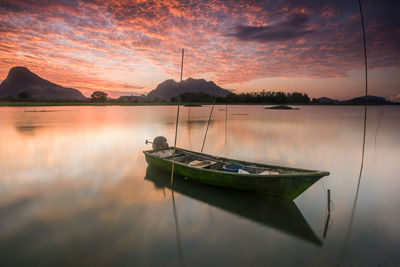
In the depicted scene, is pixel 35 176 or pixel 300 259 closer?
pixel 300 259

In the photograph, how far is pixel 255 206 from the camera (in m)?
8.12

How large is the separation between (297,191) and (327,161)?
9738 mm

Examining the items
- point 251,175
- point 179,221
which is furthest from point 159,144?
point 251,175

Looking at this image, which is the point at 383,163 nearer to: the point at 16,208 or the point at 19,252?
the point at 19,252

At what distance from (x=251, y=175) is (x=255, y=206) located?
1.31 metres

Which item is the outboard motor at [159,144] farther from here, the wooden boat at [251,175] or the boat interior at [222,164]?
the wooden boat at [251,175]

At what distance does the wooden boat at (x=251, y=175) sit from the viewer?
7.46 m

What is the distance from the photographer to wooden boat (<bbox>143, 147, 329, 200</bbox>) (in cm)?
746

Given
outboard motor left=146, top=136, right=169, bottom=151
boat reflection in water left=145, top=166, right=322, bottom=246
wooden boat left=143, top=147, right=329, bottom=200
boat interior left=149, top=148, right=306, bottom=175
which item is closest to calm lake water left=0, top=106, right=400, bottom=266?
boat reflection in water left=145, top=166, right=322, bottom=246

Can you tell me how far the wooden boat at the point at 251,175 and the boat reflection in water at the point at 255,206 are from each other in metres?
0.40

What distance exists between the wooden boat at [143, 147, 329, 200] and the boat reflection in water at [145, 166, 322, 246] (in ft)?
1.31

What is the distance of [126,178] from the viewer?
11.6 metres

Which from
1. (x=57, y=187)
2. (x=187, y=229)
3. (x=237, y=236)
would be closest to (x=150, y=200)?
(x=187, y=229)

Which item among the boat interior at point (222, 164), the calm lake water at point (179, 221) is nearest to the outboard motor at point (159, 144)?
the boat interior at point (222, 164)
